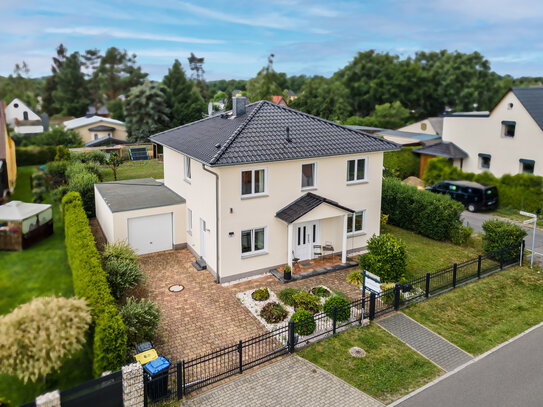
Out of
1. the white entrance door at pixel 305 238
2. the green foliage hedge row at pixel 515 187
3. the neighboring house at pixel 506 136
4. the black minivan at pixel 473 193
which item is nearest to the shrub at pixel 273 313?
the white entrance door at pixel 305 238

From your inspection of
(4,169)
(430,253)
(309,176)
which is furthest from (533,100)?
(4,169)

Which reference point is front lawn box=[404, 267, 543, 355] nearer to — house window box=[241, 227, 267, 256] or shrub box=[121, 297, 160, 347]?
house window box=[241, 227, 267, 256]

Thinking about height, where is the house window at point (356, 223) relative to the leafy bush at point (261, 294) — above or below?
above

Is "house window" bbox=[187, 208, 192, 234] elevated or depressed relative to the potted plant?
elevated

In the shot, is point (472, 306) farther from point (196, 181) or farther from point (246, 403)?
point (196, 181)

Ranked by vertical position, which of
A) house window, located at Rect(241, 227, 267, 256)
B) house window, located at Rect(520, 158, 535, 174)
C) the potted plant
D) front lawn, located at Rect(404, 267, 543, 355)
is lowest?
front lawn, located at Rect(404, 267, 543, 355)

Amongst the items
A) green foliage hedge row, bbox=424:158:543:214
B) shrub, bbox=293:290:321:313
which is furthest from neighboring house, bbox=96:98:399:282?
green foliage hedge row, bbox=424:158:543:214

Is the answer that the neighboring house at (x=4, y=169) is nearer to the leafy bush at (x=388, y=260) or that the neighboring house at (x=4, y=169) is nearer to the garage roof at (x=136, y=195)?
the garage roof at (x=136, y=195)
